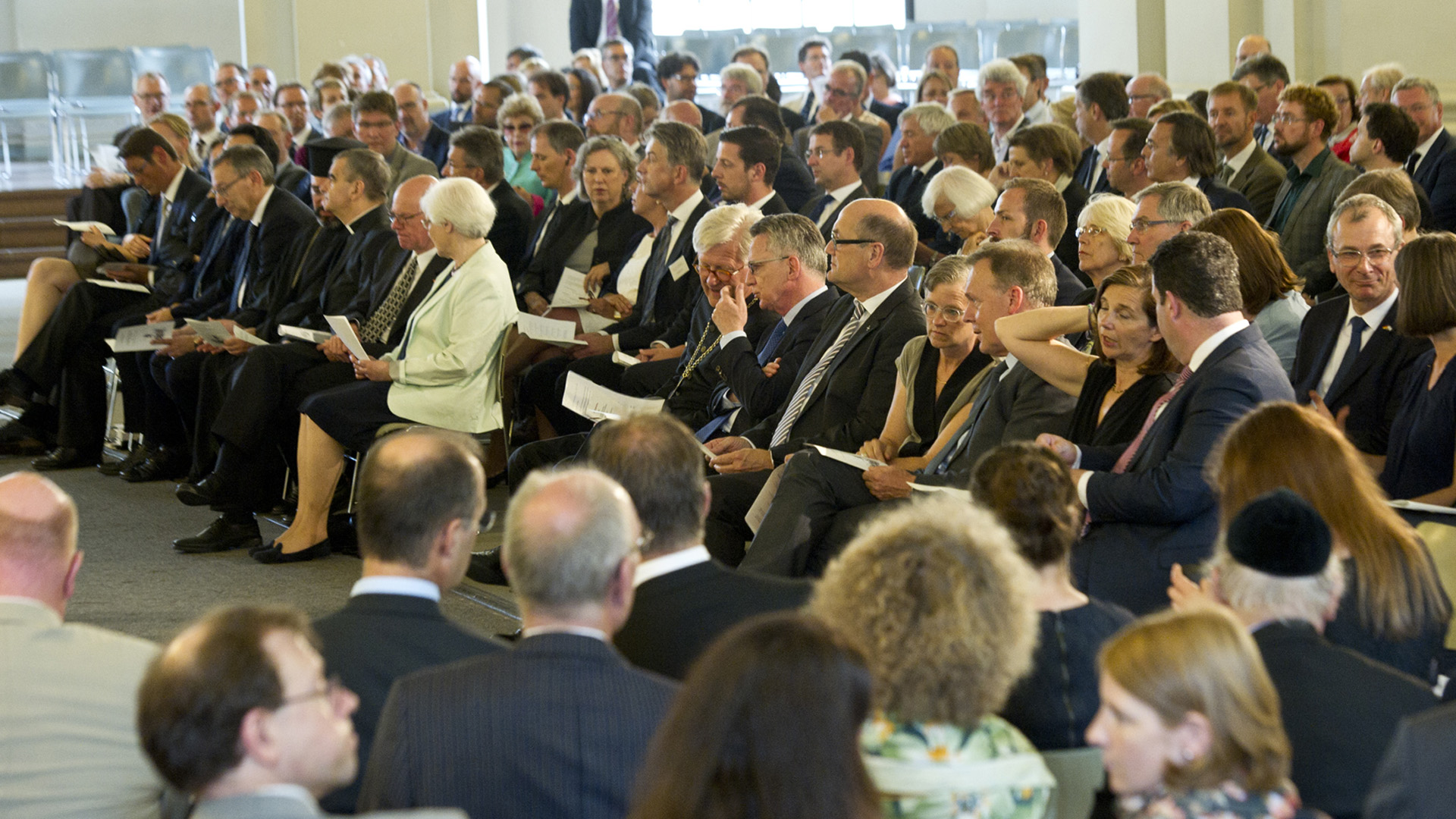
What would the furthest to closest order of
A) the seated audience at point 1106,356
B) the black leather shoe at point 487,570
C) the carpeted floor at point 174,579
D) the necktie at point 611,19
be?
the necktie at point 611,19 → the black leather shoe at point 487,570 → the carpeted floor at point 174,579 → the seated audience at point 1106,356

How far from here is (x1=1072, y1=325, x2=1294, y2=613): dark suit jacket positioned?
10.6ft

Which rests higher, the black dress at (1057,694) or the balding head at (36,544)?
the balding head at (36,544)

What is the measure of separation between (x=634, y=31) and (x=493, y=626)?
31.2ft

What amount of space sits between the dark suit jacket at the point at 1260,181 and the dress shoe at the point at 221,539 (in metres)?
4.22

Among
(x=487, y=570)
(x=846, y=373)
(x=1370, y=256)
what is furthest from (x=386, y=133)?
(x=1370, y=256)

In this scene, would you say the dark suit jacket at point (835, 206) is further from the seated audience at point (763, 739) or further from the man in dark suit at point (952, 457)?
the seated audience at point (763, 739)

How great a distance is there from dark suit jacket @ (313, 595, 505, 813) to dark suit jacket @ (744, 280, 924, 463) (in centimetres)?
216

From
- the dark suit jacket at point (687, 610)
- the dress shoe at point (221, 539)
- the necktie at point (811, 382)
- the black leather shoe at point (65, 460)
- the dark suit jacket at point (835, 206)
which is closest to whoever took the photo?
the dark suit jacket at point (687, 610)

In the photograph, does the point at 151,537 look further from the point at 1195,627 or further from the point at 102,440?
the point at 1195,627

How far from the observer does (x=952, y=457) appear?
13.0ft

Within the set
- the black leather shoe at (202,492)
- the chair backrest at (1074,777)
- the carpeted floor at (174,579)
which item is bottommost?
the carpeted floor at (174,579)

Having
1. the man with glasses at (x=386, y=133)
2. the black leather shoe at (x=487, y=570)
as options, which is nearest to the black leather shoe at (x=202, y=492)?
the black leather shoe at (x=487, y=570)

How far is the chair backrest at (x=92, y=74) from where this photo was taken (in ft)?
47.9

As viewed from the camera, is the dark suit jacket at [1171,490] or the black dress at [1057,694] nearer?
the black dress at [1057,694]
